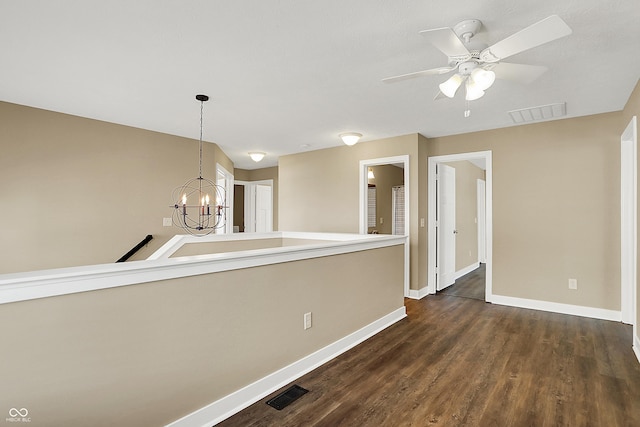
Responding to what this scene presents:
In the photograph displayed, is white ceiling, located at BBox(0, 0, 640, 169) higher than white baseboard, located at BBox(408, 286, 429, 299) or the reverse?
higher

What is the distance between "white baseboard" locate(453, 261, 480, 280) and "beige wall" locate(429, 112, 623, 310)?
1552 millimetres

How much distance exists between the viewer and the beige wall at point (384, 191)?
281 inches

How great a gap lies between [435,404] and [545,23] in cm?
226

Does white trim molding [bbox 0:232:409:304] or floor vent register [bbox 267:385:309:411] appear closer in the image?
white trim molding [bbox 0:232:409:304]

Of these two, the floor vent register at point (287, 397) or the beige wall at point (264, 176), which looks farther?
the beige wall at point (264, 176)

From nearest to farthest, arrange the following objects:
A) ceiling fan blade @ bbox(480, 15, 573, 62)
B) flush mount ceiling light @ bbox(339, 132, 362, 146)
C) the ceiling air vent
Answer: ceiling fan blade @ bbox(480, 15, 573, 62) → the ceiling air vent → flush mount ceiling light @ bbox(339, 132, 362, 146)

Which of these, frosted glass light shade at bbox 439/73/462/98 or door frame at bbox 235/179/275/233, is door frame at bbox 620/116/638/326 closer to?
frosted glass light shade at bbox 439/73/462/98

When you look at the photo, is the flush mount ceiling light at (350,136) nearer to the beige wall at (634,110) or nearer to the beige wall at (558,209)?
the beige wall at (558,209)

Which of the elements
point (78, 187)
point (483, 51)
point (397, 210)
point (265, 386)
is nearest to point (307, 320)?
point (265, 386)

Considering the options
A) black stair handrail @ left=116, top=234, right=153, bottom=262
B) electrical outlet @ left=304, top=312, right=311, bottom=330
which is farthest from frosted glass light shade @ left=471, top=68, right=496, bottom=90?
black stair handrail @ left=116, top=234, right=153, bottom=262

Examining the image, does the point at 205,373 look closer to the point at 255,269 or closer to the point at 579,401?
the point at 255,269

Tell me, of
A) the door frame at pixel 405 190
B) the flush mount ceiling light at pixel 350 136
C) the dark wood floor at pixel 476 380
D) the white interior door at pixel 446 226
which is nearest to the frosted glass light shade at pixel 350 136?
the flush mount ceiling light at pixel 350 136

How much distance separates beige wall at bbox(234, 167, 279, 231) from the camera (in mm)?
8126

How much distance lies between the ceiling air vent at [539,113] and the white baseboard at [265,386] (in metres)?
3.00
